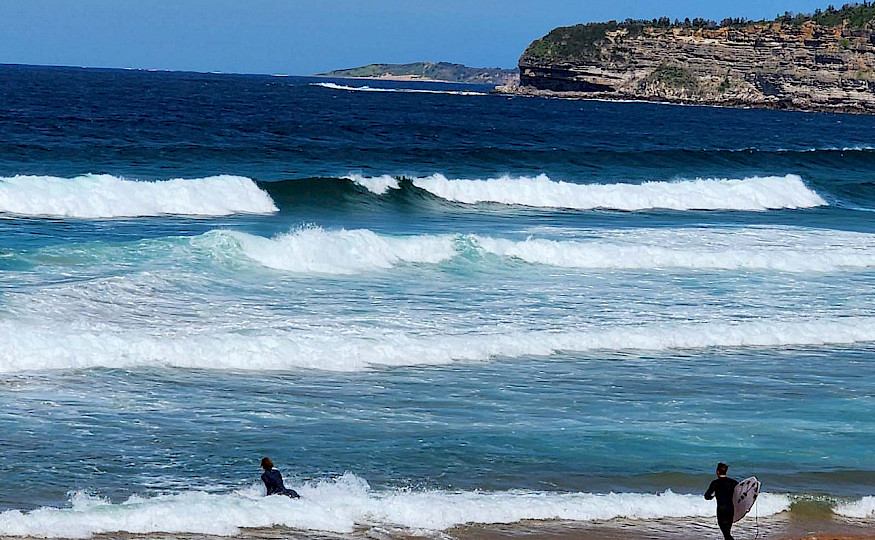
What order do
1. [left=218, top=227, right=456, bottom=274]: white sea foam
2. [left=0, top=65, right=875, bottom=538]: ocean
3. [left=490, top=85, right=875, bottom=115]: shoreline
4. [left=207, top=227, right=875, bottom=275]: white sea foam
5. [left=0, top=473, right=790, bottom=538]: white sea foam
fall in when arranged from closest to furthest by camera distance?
[left=0, top=473, right=790, bottom=538]: white sea foam, [left=0, top=65, right=875, bottom=538]: ocean, [left=218, top=227, right=456, bottom=274]: white sea foam, [left=207, top=227, right=875, bottom=275]: white sea foam, [left=490, top=85, right=875, bottom=115]: shoreline

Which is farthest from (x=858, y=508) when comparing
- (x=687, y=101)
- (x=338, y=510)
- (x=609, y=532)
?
(x=687, y=101)

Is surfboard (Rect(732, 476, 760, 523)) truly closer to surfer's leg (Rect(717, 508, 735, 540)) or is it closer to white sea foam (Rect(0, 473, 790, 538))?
surfer's leg (Rect(717, 508, 735, 540))

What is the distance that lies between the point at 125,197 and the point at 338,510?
18.6 metres

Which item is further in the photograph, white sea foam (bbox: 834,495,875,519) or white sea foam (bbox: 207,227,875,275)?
white sea foam (bbox: 207,227,875,275)

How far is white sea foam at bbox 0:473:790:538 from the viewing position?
8.51 metres

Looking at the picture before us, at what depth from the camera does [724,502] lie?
873 cm

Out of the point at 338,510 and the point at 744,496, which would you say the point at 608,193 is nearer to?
the point at 744,496

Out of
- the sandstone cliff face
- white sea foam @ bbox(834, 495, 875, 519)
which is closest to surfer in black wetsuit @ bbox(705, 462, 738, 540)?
white sea foam @ bbox(834, 495, 875, 519)

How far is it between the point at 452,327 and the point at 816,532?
6.84 metres

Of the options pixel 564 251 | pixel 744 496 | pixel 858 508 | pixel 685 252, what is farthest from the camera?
pixel 685 252

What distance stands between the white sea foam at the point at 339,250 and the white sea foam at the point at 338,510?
9.86 metres

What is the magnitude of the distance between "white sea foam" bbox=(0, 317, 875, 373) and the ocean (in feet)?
0.13

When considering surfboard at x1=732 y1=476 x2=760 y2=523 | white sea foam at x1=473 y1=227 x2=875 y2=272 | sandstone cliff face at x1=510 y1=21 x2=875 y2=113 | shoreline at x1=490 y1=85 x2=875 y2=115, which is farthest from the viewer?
sandstone cliff face at x1=510 y1=21 x2=875 y2=113

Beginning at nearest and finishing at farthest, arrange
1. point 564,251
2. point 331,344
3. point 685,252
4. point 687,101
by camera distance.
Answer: point 331,344, point 564,251, point 685,252, point 687,101
